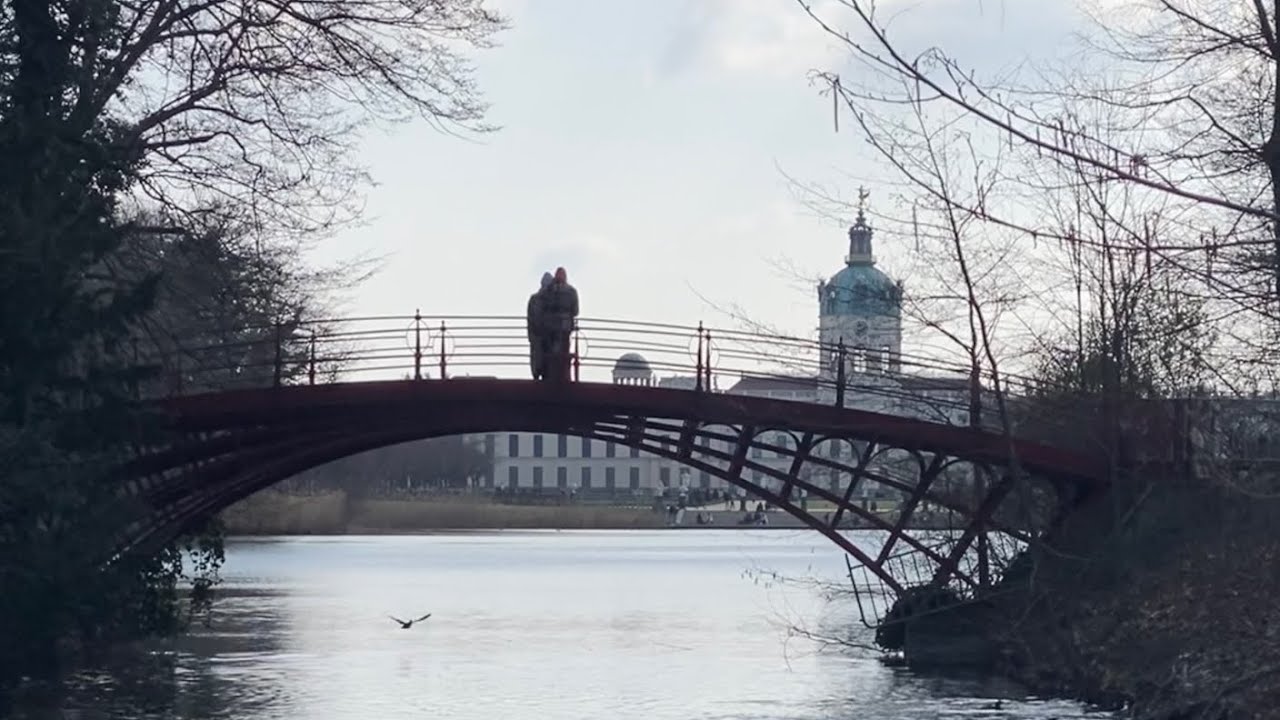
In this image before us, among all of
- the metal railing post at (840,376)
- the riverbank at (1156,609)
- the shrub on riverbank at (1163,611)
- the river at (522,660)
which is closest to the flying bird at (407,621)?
the river at (522,660)

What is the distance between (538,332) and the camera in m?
31.2

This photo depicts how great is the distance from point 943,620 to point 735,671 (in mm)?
3427

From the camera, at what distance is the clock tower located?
28.6 metres

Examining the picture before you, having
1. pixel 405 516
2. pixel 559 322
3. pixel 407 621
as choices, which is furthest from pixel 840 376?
pixel 405 516

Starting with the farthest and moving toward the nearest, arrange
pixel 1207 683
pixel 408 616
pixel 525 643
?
pixel 408 616 → pixel 525 643 → pixel 1207 683

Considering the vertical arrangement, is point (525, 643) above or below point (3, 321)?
below

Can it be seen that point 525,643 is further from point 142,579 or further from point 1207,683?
point 1207,683

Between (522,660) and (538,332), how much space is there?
769 centimetres

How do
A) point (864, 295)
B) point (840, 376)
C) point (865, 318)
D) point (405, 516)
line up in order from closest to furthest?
1. point (864, 295)
2. point (865, 318)
3. point (840, 376)
4. point (405, 516)

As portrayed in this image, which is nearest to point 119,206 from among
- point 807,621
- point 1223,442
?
point 1223,442

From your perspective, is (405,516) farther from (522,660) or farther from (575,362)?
(575,362)

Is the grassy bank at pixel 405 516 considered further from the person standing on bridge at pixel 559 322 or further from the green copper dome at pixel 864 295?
the green copper dome at pixel 864 295

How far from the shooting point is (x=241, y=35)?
29.6 m

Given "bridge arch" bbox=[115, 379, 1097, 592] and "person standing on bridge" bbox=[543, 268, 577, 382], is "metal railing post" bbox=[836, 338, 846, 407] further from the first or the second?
"person standing on bridge" bbox=[543, 268, 577, 382]
